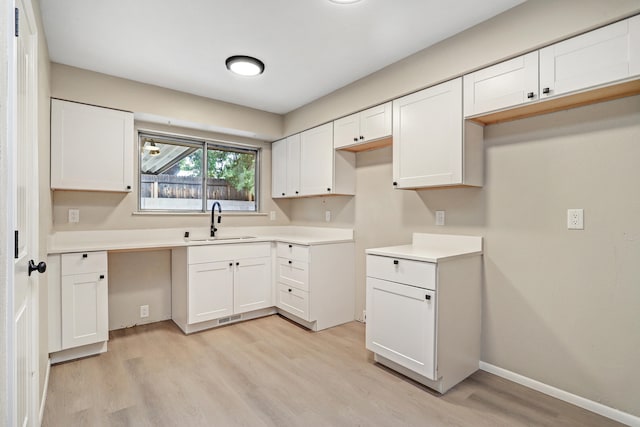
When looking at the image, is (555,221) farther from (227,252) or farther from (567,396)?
(227,252)

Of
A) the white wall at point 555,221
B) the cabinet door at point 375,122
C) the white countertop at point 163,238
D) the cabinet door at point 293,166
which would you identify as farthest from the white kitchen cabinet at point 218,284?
the white wall at point 555,221

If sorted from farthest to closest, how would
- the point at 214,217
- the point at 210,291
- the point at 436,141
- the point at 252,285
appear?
1. the point at 214,217
2. the point at 252,285
3. the point at 210,291
4. the point at 436,141

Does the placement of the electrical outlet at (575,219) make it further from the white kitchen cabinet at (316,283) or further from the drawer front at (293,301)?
the drawer front at (293,301)

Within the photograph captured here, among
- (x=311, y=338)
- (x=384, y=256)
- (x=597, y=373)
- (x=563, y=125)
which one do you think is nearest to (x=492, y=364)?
(x=597, y=373)

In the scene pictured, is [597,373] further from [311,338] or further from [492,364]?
[311,338]

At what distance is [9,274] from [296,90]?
289 cm

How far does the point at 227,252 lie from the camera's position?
133 inches

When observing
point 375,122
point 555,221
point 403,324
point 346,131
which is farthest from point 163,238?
point 555,221

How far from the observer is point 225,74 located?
301cm

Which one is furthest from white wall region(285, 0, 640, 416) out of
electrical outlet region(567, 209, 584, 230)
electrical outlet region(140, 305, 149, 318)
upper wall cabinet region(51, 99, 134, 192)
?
electrical outlet region(140, 305, 149, 318)

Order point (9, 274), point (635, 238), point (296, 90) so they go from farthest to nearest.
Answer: point (296, 90), point (635, 238), point (9, 274)

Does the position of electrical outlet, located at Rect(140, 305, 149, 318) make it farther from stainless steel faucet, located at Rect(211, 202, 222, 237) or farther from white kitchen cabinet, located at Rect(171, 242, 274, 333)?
stainless steel faucet, located at Rect(211, 202, 222, 237)

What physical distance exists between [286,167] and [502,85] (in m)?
2.61

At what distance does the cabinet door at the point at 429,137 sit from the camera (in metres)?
2.35
